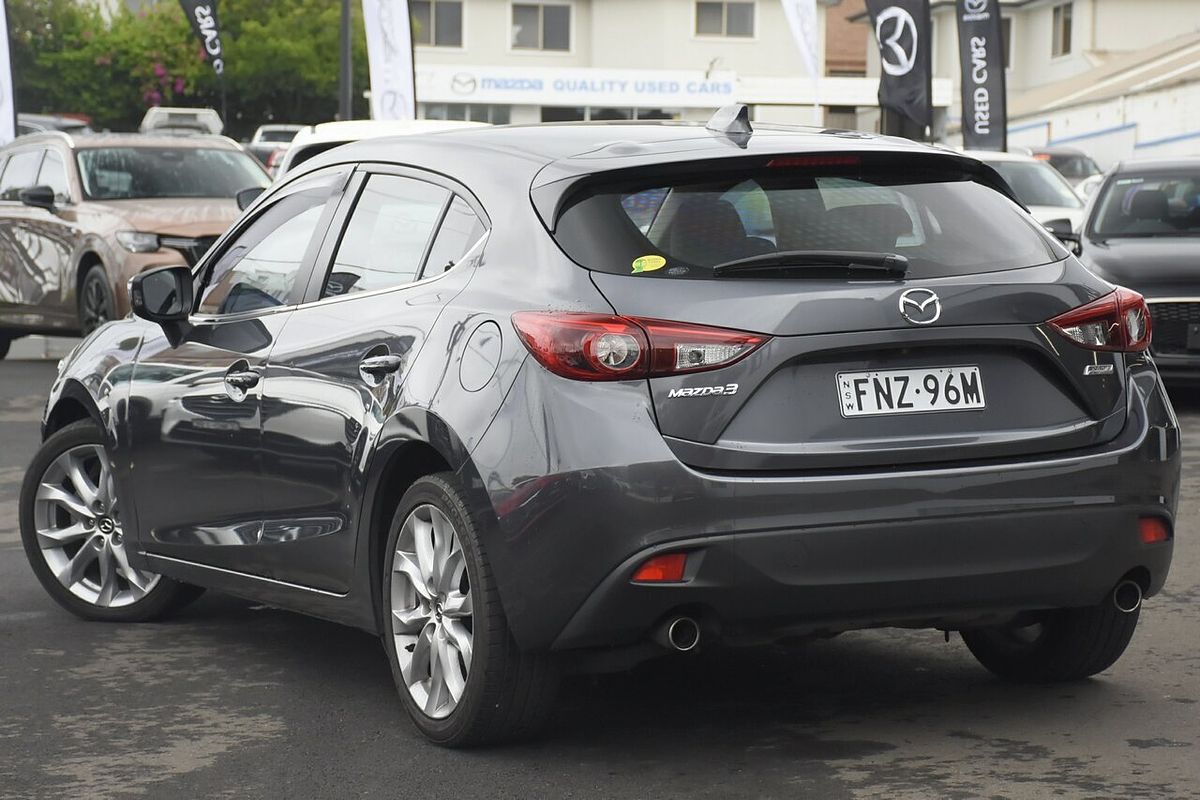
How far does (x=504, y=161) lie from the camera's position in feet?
Answer: 17.3

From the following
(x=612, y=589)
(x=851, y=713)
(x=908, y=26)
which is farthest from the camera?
(x=908, y=26)

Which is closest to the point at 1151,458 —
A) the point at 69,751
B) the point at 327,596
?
the point at 327,596

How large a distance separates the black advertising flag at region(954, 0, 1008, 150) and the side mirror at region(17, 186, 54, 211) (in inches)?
609

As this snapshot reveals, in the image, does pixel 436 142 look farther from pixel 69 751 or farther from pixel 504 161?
pixel 69 751

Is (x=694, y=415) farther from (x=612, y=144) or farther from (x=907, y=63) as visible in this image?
(x=907, y=63)

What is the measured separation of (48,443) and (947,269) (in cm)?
339

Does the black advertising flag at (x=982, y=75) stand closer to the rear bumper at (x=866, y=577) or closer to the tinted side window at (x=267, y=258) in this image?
the tinted side window at (x=267, y=258)

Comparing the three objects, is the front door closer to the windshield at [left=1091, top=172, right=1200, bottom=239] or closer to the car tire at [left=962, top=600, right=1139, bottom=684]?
the car tire at [left=962, top=600, right=1139, bottom=684]

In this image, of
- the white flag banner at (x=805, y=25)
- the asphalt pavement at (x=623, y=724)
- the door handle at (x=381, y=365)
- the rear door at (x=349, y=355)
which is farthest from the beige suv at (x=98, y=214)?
the white flag banner at (x=805, y=25)

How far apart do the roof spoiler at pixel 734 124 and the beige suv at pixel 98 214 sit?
9.91m

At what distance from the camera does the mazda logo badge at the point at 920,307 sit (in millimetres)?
4785

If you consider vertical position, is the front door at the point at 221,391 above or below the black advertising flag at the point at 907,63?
below

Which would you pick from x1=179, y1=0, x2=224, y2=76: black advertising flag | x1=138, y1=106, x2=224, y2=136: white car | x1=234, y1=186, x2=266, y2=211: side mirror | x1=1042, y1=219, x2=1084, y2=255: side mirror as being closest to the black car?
x1=1042, y1=219, x2=1084, y2=255: side mirror

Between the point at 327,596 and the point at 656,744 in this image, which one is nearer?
the point at 656,744
